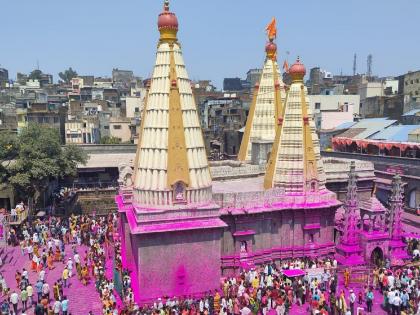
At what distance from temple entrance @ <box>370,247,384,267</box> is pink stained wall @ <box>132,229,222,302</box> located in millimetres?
7489

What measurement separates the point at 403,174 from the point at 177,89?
66.9 ft

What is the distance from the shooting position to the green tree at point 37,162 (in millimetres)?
25297

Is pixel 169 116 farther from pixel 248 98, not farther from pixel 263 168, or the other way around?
pixel 248 98

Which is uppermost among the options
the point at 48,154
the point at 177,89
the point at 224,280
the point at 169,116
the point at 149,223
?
the point at 177,89

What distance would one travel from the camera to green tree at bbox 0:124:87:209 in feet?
83.0

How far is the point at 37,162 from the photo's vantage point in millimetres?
25359

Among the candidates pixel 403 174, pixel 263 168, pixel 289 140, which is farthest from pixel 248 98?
pixel 289 140

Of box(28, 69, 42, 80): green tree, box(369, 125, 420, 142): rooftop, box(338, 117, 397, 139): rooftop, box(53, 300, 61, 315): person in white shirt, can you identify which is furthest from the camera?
box(28, 69, 42, 80): green tree

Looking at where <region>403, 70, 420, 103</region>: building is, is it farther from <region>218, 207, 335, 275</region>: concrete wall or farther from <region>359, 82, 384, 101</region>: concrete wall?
<region>218, 207, 335, 275</region>: concrete wall

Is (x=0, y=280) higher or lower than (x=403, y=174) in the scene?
lower

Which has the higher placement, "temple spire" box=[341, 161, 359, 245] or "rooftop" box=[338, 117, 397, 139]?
"rooftop" box=[338, 117, 397, 139]

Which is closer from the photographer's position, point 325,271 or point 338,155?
point 325,271

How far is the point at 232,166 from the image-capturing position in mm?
24906

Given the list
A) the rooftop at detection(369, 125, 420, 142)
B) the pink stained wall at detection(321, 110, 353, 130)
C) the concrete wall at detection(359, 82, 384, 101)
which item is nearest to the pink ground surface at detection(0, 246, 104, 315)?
the rooftop at detection(369, 125, 420, 142)
